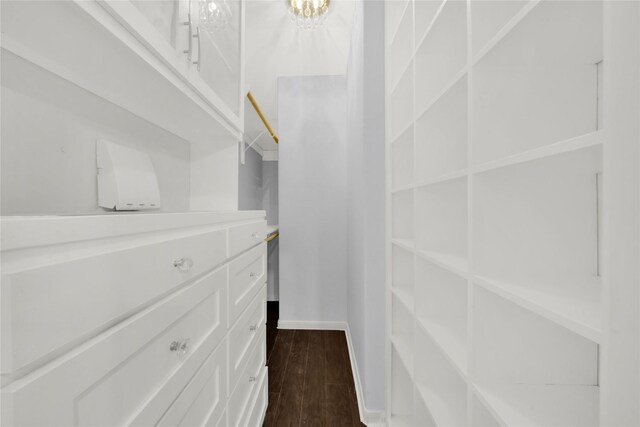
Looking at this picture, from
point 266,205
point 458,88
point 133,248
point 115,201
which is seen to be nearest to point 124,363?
point 133,248

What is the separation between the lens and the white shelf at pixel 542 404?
50 centimetres

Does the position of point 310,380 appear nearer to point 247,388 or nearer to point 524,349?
point 247,388

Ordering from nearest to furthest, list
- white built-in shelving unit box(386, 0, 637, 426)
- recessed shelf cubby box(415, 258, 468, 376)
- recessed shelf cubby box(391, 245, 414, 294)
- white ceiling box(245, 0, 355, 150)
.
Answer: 1. white built-in shelving unit box(386, 0, 637, 426)
2. recessed shelf cubby box(415, 258, 468, 376)
3. recessed shelf cubby box(391, 245, 414, 294)
4. white ceiling box(245, 0, 355, 150)

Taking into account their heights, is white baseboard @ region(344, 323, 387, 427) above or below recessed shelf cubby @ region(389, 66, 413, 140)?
below

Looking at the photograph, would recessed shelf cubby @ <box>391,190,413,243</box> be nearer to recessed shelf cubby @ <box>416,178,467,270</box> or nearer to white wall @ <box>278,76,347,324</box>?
recessed shelf cubby @ <box>416,178,467,270</box>

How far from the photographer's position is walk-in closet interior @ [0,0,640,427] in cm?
33

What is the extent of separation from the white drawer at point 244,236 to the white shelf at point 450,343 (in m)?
0.66

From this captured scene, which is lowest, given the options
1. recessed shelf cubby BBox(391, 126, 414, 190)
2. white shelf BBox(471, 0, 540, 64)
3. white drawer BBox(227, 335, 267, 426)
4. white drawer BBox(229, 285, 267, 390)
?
white drawer BBox(227, 335, 267, 426)

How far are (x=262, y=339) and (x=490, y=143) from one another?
4.28 feet

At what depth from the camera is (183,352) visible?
65 centimetres

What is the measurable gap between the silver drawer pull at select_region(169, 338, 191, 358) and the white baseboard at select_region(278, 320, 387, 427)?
1177 millimetres

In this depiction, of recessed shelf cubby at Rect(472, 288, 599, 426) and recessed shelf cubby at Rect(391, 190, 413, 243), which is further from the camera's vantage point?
recessed shelf cubby at Rect(391, 190, 413, 243)

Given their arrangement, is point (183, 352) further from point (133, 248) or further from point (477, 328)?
point (477, 328)

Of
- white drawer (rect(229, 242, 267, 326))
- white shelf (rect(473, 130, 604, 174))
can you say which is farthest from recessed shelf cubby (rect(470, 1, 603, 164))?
white drawer (rect(229, 242, 267, 326))
